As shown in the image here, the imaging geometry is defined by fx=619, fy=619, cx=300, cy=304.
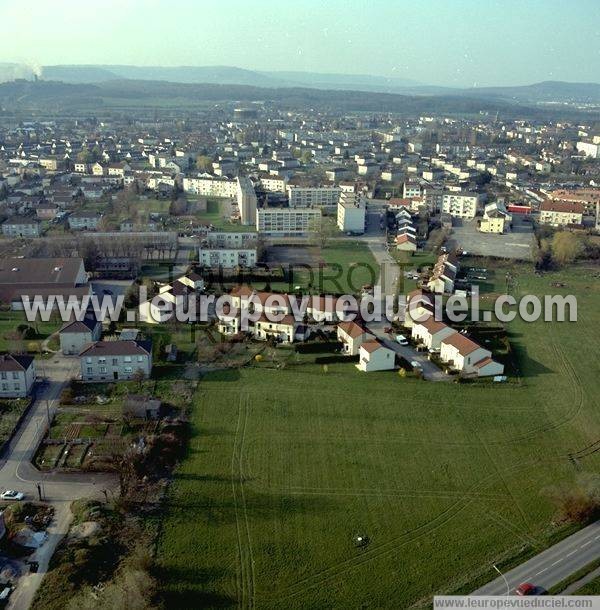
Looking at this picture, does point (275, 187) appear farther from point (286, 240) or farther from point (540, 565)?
point (540, 565)

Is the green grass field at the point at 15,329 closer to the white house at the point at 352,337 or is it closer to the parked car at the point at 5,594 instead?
the white house at the point at 352,337

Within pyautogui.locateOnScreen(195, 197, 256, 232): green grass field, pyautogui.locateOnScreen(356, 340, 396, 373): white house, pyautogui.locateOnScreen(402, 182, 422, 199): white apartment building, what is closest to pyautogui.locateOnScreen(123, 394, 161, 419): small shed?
pyautogui.locateOnScreen(356, 340, 396, 373): white house

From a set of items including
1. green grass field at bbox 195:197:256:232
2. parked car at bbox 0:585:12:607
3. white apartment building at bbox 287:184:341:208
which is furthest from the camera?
white apartment building at bbox 287:184:341:208

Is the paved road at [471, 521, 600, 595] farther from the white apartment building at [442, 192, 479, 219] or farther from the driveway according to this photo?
the white apartment building at [442, 192, 479, 219]

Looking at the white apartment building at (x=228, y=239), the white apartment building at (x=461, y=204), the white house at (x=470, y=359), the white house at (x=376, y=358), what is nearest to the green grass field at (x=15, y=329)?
the white house at (x=376, y=358)

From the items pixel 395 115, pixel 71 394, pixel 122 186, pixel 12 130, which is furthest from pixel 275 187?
pixel 395 115

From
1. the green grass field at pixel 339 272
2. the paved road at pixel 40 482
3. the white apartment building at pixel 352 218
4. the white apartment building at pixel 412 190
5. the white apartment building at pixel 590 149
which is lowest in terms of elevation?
the paved road at pixel 40 482

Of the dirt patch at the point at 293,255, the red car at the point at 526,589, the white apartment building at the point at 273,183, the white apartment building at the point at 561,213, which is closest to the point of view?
the red car at the point at 526,589
